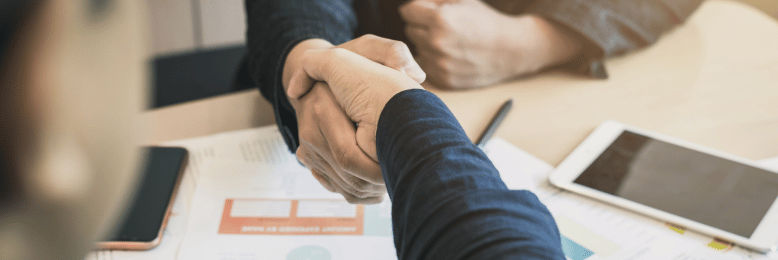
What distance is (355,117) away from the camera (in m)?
0.46

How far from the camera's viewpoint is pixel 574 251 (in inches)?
17.6

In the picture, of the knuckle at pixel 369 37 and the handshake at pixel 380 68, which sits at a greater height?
the knuckle at pixel 369 37

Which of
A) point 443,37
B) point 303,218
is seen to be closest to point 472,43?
point 443,37

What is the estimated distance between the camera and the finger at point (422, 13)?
71cm

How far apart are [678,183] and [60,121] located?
57 cm

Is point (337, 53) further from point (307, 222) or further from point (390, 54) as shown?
point (307, 222)

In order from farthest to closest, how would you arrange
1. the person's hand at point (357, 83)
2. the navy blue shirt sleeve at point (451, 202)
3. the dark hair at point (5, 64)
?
the person's hand at point (357, 83)
the navy blue shirt sleeve at point (451, 202)
the dark hair at point (5, 64)

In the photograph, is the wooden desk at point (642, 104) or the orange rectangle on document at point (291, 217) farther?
the wooden desk at point (642, 104)

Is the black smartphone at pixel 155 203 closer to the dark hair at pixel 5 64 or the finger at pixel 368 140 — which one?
the finger at pixel 368 140

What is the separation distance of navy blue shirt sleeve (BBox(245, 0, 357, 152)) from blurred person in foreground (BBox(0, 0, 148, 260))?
19.9 inches

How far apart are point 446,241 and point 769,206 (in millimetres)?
375

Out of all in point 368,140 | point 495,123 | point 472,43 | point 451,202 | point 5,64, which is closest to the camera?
point 5,64

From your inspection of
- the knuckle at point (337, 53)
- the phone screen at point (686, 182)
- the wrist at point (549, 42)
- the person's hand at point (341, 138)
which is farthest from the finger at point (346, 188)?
the wrist at point (549, 42)

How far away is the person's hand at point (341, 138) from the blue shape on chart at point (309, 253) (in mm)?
63
